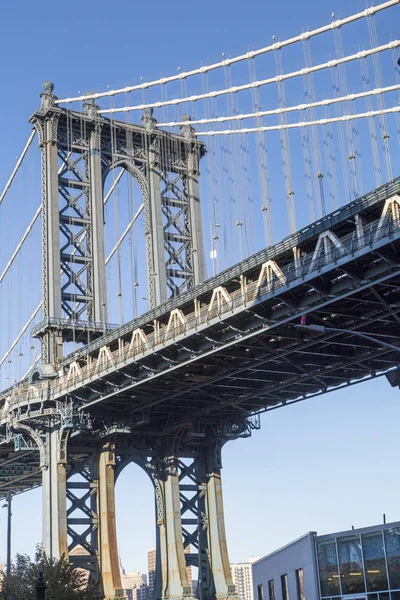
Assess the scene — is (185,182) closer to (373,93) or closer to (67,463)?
(67,463)

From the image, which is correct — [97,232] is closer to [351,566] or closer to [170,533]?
[170,533]

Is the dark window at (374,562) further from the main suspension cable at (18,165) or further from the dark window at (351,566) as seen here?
the main suspension cable at (18,165)

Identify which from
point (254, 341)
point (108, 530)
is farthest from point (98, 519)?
point (254, 341)

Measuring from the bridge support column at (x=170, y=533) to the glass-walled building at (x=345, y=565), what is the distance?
83.9 ft

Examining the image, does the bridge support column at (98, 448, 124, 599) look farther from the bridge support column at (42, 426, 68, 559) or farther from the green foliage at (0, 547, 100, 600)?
the green foliage at (0, 547, 100, 600)

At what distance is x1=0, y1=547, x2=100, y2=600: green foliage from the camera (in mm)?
49719

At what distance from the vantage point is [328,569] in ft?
135

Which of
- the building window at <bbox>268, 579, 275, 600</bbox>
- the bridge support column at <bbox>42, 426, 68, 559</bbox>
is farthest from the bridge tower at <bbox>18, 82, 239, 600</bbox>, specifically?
the building window at <bbox>268, 579, 275, 600</bbox>

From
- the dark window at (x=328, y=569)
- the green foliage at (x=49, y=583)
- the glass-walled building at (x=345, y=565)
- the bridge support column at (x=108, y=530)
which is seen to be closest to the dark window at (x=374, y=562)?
the glass-walled building at (x=345, y=565)

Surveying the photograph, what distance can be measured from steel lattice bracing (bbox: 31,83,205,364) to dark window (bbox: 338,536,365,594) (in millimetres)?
33351

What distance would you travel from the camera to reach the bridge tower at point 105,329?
69.6m

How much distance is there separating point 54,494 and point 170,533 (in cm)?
950

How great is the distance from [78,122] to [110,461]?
25.3 m

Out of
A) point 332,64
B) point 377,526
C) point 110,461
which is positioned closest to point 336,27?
point 332,64
